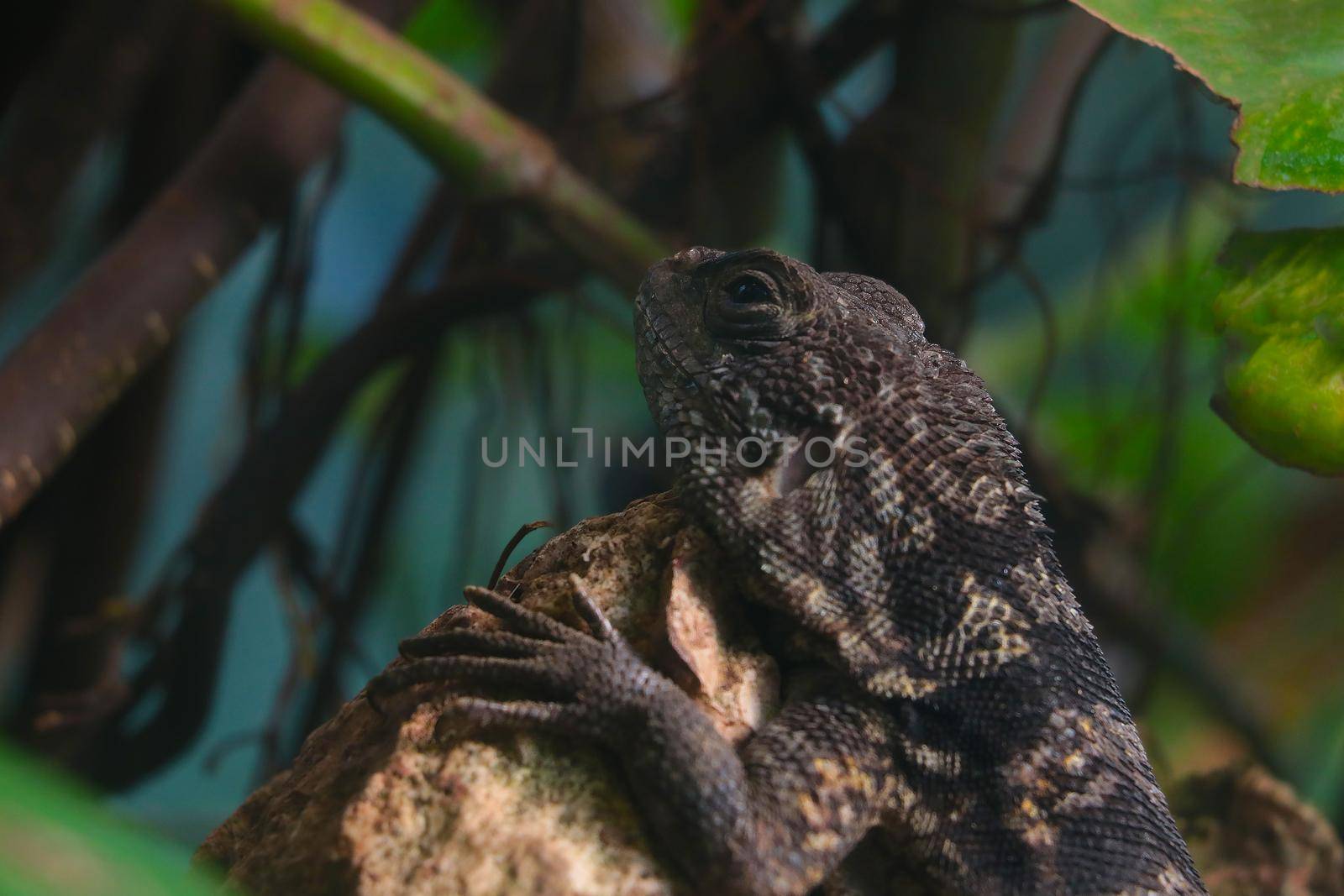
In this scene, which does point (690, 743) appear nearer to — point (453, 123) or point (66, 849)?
point (66, 849)

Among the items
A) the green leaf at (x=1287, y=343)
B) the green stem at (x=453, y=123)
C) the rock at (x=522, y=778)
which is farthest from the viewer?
the green stem at (x=453, y=123)

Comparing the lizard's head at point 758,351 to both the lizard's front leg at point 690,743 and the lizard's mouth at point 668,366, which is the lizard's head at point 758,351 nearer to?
the lizard's mouth at point 668,366

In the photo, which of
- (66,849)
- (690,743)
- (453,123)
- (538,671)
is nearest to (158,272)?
(453,123)

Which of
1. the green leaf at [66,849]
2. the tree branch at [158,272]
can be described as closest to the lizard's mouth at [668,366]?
the green leaf at [66,849]

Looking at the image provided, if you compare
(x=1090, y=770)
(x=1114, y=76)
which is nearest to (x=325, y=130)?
(x=1090, y=770)

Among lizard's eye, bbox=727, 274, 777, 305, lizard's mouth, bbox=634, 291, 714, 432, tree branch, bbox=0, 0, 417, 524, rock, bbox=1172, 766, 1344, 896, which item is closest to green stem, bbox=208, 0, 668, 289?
tree branch, bbox=0, 0, 417, 524

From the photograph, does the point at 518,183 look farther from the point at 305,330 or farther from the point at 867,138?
the point at 305,330

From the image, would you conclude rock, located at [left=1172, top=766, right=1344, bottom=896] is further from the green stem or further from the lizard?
the green stem
